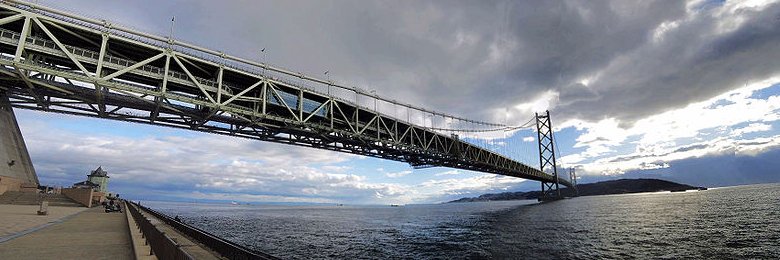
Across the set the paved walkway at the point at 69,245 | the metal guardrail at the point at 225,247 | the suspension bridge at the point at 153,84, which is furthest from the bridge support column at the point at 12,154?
the metal guardrail at the point at 225,247

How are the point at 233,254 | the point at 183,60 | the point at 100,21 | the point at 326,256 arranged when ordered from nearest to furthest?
1. the point at 233,254
2. the point at 326,256
3. the point at 100,21
4. the point at 183,60

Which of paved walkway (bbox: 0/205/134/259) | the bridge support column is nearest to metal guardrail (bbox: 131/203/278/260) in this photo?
paved walkway (bbox: 0/205/134/259)

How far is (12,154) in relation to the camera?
133 feet

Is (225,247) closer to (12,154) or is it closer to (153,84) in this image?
(153,84)

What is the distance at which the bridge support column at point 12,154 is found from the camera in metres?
38.6

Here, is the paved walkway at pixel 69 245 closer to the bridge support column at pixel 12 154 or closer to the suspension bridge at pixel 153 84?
the suspension bridge at pixel 153 84

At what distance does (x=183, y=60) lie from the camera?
29766mm

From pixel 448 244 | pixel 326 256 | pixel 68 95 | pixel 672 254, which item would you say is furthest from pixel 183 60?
pixel 672 254

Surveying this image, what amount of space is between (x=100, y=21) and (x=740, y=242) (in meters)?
45.5

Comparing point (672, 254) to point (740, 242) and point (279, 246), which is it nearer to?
point (740, 242)

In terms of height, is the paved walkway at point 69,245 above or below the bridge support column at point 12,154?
below

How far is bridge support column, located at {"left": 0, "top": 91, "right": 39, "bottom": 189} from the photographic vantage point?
3862 centimetres

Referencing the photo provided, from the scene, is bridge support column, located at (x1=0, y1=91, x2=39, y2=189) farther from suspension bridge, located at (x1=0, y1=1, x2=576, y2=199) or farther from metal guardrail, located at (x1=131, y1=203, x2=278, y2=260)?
metal guardrail, located at (x1=131, y1=203, x2=278, y2=260)

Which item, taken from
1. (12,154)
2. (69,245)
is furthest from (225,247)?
(12,154)
